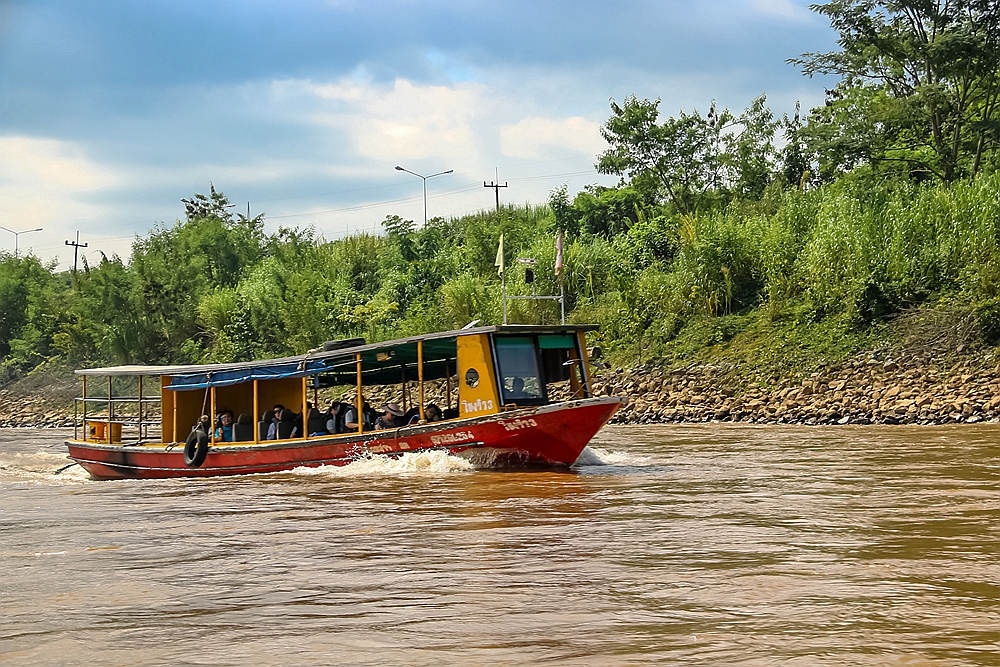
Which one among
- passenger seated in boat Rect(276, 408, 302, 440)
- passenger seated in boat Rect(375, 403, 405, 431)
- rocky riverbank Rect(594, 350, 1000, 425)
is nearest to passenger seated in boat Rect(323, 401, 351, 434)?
passenger seated in boat Rect(375, 403, 405, 431)

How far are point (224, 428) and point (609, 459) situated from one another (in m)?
6.53

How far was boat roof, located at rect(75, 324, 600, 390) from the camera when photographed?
14641 millimetres

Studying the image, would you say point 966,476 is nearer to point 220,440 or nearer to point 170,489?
point 170,489

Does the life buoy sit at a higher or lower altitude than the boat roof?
lower

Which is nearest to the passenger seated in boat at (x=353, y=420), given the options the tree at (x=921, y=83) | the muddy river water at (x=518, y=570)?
the muddy river water at (x=518, y=570)

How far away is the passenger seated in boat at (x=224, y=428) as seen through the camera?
56.9 ft

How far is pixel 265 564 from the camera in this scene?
786cm

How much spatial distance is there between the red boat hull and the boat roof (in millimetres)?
1188

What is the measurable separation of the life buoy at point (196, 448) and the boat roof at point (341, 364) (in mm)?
859

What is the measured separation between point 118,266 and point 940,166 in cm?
3833

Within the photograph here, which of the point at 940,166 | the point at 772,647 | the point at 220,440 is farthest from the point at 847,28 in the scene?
the point at 772,647

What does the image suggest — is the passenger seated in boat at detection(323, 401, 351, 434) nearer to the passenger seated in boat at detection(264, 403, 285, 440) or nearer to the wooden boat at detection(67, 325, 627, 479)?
the wooden boat at detection(67, 325, 627, 479)

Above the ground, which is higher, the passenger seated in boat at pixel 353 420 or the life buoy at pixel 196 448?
the passenger seated in boat at pixel 353 420

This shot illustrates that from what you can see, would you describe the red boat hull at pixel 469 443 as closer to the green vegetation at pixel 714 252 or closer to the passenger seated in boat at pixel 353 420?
the passenger seated in boat at pixel 353 420
